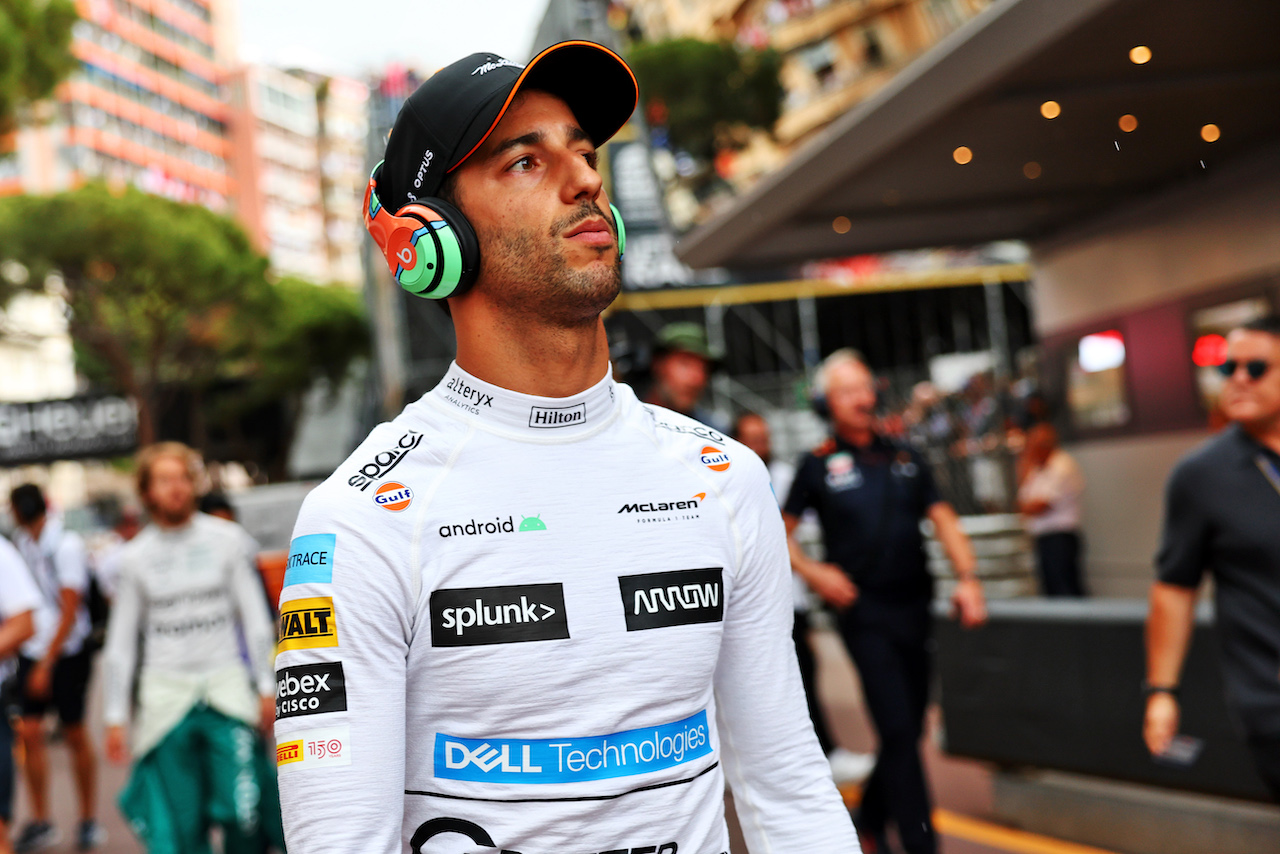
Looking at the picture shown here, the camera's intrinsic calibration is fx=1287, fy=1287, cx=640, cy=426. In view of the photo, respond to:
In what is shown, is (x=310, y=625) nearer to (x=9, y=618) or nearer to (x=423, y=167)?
(x=423, y=167)

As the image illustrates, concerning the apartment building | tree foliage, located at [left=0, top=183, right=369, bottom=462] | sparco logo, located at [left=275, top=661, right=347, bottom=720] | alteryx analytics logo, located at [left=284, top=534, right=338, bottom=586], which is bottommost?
sparco logo, located at [left=275, top=661, right=347, bottom=720]

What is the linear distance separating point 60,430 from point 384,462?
3132cm

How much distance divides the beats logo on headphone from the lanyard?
2.40m

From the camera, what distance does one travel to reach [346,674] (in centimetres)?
A: 143

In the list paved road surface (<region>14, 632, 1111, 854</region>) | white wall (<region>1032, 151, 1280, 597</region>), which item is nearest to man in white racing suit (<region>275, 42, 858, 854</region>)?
paved road surface (<region>14, 632, 1111, 854</region>)

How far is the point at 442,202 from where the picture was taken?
5.37 feet

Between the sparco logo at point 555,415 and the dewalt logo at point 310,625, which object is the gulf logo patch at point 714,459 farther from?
the dewalt logo at point 310,625

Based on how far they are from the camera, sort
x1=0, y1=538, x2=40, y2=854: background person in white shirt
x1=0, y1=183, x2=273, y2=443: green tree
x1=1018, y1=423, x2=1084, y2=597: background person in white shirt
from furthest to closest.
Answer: x1=0, y1=183, x2=273, y2=443: green tree
x1=1018, y1=423, x2=1084, y2=597: background person in white shirt
x1=0, y1=538, x2=40, y2=854: background person in white shirt

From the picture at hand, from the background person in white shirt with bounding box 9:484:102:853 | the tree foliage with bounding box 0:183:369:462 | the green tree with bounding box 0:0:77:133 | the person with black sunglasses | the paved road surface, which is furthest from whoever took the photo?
the tree foliage with bounding box 0:183:369:462

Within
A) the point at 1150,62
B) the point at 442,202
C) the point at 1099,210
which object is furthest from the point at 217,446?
the point at 442,202

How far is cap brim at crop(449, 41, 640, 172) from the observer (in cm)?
162

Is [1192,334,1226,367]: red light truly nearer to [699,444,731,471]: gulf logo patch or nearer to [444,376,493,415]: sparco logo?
[699,444,731,471]: gulf logo patch

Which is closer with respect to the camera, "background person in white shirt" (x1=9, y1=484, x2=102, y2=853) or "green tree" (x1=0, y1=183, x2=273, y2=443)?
"background person in white shirt" (x1=9, y1=484, x2=102, y2=853)

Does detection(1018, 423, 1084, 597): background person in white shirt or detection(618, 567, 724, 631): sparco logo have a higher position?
detection(618, 567, 724, 631): sparco logo
